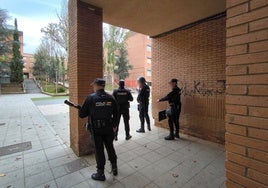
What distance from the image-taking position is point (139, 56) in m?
34.2

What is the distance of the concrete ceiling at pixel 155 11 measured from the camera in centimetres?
363

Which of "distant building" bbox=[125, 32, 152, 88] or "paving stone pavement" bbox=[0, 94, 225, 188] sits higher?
"distant building" bbox=[125, 32, 152, 88]

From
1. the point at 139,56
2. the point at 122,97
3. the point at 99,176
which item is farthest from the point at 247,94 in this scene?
the point at 139,56

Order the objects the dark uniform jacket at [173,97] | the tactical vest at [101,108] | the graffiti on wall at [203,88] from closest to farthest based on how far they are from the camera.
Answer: the tactical vest at [101,108] → the graffiti on wall at [203,88] → the dark uniform jacket at [173,97]

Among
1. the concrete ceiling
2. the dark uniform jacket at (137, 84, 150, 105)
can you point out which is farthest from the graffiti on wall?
the concrete ceiling

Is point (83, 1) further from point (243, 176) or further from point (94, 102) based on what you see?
point (243, 176)

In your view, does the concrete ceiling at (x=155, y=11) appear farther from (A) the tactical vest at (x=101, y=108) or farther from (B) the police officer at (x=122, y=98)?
(A) the tactical vest at (x=101, y=108)

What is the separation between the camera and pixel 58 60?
76.5 ft

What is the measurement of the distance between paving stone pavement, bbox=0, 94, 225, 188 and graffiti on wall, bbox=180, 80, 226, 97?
4.83 feet

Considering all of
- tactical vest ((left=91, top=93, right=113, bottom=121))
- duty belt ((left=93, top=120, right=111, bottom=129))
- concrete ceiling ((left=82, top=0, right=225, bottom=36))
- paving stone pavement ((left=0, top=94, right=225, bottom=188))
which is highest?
concrete ceiling ((left=82, top=0, right=225, bottom=36))

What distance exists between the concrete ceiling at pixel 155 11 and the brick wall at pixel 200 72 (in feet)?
1.53

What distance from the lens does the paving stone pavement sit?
8.96ft

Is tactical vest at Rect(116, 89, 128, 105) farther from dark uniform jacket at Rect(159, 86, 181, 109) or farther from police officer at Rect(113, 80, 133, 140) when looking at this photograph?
dark uniform jacket at Rect(159, 86, 181, 109)

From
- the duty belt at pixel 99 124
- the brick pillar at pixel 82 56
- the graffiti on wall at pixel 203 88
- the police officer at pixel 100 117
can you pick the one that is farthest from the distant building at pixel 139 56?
the duty belt at pixel 99 124
